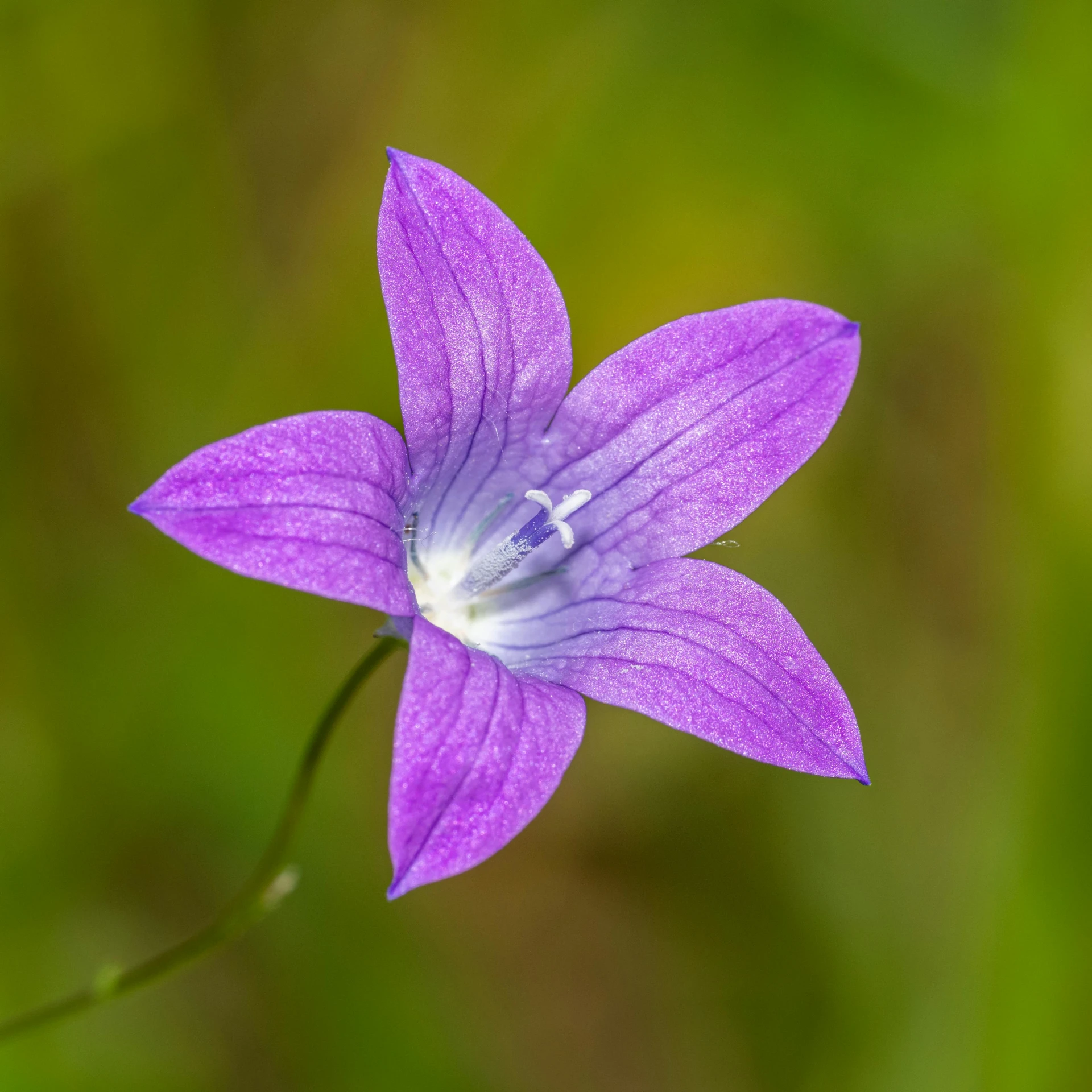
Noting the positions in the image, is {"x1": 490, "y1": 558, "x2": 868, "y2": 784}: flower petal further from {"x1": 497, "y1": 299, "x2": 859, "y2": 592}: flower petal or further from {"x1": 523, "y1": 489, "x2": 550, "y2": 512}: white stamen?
{"x1": 523, "y1": 489, "x2": 550, "y2": 512}: white stamen

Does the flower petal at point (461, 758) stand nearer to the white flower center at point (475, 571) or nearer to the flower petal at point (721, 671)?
the flower petal at point (721, 671)

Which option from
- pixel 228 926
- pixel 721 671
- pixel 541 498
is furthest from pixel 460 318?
pixel 228 926

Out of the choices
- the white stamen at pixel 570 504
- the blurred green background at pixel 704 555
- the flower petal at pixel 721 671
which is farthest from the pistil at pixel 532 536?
the blurred green background at pixel 704 555

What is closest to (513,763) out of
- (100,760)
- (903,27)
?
(100,760)

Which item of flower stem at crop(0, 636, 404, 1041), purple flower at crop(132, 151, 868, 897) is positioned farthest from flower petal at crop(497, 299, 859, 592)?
flower stem at crop(0, 636, 404, 1041)

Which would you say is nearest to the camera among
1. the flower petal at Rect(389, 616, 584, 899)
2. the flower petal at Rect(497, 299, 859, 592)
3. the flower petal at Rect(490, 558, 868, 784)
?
the flower petal at Rect(389, 616, 584, 899)

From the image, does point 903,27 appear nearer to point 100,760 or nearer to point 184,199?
point 184,199
